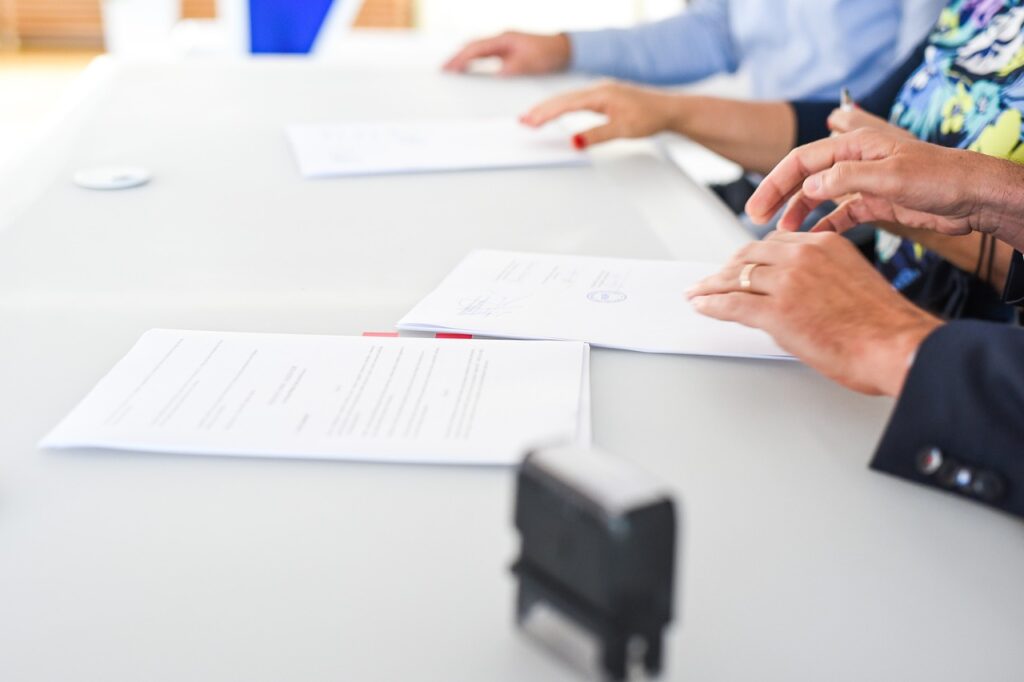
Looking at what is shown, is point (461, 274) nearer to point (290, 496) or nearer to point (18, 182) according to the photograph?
point (290, 496)

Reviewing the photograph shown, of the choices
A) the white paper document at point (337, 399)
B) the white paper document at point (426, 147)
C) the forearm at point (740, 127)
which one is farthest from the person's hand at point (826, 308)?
the forearm at point (740, 127)

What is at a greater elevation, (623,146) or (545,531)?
(545,531)

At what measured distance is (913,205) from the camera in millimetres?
885

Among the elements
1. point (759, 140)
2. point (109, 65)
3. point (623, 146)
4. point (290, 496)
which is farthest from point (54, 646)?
point (109, 65)

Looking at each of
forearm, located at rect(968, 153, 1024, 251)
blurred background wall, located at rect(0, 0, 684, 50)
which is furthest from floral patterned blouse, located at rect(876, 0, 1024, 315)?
blurred background wall, located at rect(0, 0, 684, 50)

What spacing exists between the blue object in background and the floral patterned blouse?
1.34 meters

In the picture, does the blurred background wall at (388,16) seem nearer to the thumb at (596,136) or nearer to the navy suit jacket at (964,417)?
the thumb at (596,136)

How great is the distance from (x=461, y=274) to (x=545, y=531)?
53 centimetres

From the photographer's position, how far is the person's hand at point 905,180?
86 cm

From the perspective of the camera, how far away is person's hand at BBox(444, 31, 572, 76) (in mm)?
1813

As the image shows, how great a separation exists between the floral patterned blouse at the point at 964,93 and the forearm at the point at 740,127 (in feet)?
0.57

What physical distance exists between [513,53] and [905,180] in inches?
41.9

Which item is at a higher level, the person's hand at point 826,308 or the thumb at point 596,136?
the person's hand at point 826,308

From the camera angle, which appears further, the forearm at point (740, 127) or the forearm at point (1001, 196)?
the forearm at point (740, 127)
